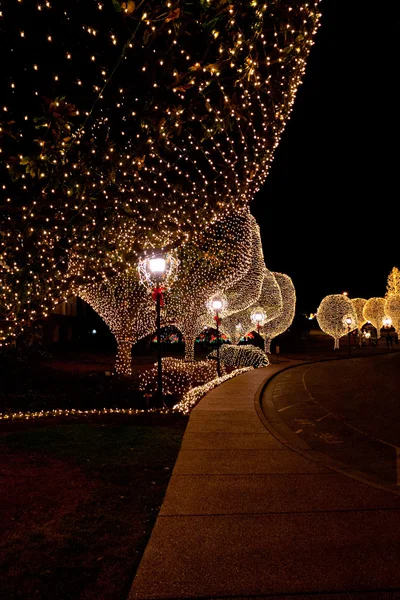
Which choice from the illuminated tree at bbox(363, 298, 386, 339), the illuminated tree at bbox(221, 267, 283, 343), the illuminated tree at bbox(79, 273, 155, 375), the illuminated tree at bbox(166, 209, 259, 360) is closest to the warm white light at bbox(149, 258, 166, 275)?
the illuminated tree at bbox(166, 209, 259, 360)

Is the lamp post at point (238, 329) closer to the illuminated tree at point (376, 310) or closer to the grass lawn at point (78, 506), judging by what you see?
the grass lawn at point (78, 506)

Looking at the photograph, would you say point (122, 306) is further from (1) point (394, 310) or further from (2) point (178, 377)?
(1) point (394, 310)

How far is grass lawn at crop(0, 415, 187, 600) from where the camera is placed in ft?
10.4

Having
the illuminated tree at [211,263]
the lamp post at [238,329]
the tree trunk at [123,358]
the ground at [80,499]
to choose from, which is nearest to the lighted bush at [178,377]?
the tree trunk at [123,358]

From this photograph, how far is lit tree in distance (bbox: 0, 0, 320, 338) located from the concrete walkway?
309 centimetres

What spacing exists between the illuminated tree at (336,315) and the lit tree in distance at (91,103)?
119ft

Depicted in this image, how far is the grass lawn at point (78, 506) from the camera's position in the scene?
3.18m

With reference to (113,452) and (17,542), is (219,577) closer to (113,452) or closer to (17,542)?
(17,542)

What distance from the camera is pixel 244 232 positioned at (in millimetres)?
18547

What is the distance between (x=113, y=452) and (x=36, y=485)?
1.48 meters

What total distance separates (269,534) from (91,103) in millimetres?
4953

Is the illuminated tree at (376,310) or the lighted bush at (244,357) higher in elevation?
the illuminated tree at (376,310)

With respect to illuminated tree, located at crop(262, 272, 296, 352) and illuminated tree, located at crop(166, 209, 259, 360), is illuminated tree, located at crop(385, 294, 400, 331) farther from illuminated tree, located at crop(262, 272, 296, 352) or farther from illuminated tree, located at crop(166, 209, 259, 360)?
illuminated tree, located at crop(166, 209, 259, 360)

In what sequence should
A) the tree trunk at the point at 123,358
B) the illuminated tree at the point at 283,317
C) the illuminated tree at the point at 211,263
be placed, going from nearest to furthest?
the illuminated tree at the point at 211,263 → the tree trunk at the point at 123,358 → the illuminated tree at the point at 283,317
